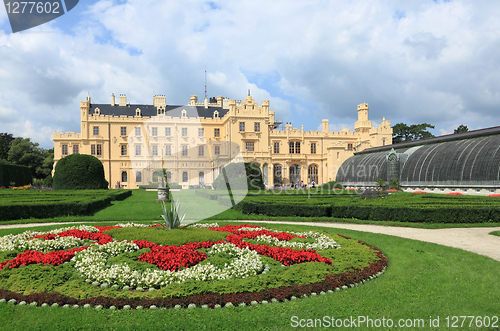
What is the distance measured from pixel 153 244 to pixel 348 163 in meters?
36.6

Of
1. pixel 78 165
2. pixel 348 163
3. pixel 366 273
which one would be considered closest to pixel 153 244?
pixel 366 273

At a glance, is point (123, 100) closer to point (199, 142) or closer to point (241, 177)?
point (199, 142)

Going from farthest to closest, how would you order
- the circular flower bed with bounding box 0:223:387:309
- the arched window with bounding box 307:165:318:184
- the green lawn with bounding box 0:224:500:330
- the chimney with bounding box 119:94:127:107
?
the arched window with bounding box 307:165:318:184
the chimney with bounding box 119:94:127:107
the circular flower bed with bounding box 0:223:387:309
the green lawn with bounding box 0:224:500:330

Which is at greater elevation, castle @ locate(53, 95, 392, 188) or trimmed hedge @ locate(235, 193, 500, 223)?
castle @ locate(53, 95, 392, 188)

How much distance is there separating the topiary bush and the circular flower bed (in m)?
20.2

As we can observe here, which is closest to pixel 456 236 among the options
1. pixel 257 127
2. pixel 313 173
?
pixel 257 127

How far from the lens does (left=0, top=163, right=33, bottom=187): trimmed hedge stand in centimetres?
3722

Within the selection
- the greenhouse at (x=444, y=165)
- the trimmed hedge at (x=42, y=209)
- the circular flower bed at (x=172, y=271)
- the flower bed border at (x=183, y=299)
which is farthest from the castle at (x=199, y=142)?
the flower bed border at (x=183, y=299)

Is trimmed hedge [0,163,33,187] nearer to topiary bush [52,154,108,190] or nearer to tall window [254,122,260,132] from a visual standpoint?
topiary bush [52,154,108,190]

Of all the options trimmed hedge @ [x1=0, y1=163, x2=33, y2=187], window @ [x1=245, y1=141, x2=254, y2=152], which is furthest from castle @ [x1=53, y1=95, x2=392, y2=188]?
trimmed hedge @ [x1=0, y1=163, x2=33, y2=187]

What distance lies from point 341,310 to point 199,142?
5115 cm

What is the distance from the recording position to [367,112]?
57.5m

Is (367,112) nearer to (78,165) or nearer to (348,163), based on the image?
(348,163)

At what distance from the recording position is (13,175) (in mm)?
39156
